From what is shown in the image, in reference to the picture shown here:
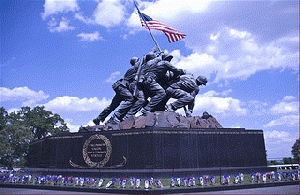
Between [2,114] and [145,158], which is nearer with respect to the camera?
[145,158]

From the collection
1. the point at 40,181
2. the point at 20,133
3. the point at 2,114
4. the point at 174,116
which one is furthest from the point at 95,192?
the point at 2,114

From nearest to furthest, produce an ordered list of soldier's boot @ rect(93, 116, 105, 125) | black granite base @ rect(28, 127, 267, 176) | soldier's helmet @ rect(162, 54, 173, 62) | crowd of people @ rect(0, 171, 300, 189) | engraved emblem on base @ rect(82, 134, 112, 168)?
crowd of people @ rect(0, 171, 300, 189) → black granite base @ rect(28, 127, 267, 176) → engraved emblem on base @ rect(82, 134, 112, 168) → soldier's helmet @ rect(162, 54, 173, 62) → soldier's boot @ rect(93, 116, 105, 125)

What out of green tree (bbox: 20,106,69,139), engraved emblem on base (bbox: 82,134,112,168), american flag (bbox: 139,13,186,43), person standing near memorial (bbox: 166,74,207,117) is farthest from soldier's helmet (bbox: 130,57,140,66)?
green tree (bbox: 20,106,69,139)

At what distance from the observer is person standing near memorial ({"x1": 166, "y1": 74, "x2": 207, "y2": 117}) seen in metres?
17.3

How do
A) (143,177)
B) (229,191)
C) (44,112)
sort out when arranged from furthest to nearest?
(44,112)
(143,177)
(229,191)

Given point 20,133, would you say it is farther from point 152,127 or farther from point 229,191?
point 229,191

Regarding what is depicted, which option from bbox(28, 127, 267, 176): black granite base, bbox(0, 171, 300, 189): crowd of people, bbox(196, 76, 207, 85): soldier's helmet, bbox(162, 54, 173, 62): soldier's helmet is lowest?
bbox(0, 171, 300, 189): crowd of people

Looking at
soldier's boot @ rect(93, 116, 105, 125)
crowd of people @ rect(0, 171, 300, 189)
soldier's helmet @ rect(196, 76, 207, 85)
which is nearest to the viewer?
crowd of people @ rect(0, 171, 300, 189)

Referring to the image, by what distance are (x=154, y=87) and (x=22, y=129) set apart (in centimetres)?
2592

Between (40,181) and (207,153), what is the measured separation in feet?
29.1

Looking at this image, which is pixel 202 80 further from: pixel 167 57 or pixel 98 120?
pixel 98 120

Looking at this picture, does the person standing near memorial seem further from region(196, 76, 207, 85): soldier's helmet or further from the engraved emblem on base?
the engraved emblem on base

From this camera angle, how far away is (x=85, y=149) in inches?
588

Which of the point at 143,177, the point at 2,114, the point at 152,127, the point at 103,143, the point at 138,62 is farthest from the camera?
the point at 2,114
